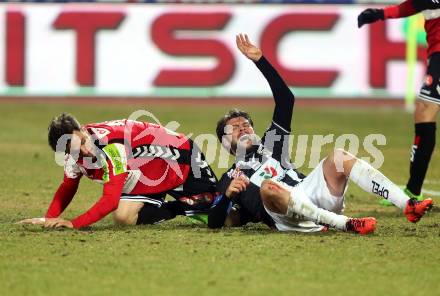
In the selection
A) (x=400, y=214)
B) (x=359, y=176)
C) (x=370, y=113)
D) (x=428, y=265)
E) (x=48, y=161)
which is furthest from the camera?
(x=370, y=113)

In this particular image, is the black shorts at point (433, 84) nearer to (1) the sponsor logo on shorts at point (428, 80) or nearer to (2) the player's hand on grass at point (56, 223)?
(1) the sponsor logo on shorts at point (428, 80)

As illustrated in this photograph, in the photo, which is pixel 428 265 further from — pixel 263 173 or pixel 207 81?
pixel 207 81

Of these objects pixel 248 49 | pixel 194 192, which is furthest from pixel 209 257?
pixel 248 49

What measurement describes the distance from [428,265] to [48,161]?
8162 mm

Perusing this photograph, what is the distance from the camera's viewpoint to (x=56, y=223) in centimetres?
809

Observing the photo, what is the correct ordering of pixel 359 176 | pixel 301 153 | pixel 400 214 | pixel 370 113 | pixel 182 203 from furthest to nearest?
pixel 370 113 < pixel 301 153 < pixel 400 214 < pixel 182 203 < pixel 359 176

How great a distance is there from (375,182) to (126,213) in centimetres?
215

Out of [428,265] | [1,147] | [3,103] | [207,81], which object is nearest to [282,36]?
[207,81]

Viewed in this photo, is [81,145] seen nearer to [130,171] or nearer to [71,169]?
[71,169]

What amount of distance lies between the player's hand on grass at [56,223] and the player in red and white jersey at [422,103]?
10.8 ft

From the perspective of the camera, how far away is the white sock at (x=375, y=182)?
784 centimetres

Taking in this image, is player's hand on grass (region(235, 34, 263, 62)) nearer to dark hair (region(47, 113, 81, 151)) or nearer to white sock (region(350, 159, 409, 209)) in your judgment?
white sock (region(350, 159, 409, 209))

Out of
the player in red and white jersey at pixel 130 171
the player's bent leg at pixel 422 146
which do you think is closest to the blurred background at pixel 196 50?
the player's bent leg at pixel 422 146

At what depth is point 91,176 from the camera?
8.38 meters
